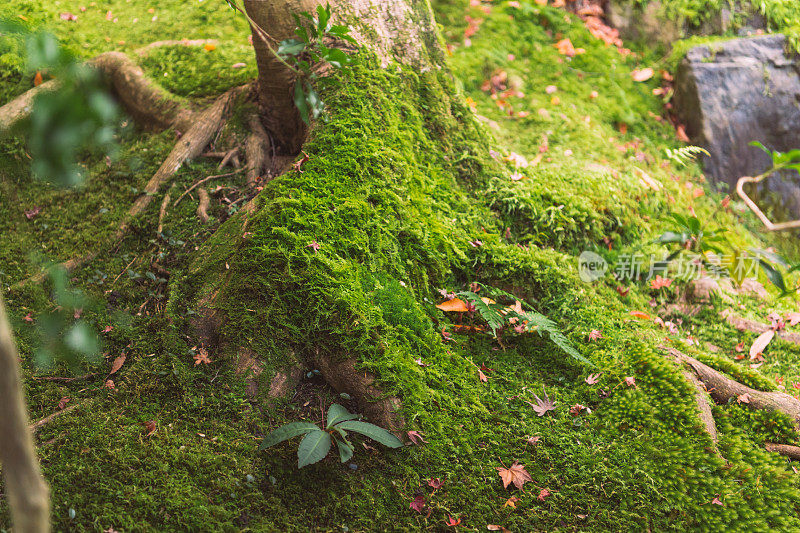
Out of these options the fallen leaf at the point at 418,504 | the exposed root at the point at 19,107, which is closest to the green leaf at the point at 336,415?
the fallen leaf at the point at 418,504

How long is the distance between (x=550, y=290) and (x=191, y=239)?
2422mm

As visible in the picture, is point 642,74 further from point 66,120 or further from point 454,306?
point 66,120

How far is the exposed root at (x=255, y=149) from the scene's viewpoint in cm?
366

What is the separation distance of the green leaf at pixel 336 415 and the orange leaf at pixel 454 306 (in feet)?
3.09

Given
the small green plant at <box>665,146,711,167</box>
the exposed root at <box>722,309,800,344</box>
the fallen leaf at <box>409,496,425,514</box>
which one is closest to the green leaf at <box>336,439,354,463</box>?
the fallen leaf at <box>409,496,425,514</box>

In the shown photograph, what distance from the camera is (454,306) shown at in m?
3.19

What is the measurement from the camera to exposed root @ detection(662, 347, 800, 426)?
10.3 ft

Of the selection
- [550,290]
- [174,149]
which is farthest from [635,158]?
[174,149]

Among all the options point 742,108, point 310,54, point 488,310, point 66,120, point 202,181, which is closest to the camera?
point 488,310

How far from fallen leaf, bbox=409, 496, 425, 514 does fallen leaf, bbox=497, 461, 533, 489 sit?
0.43 meters

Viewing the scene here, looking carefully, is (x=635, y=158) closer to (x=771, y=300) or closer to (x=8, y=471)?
(x=771, y=300)

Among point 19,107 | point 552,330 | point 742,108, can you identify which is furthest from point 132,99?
point 742,108

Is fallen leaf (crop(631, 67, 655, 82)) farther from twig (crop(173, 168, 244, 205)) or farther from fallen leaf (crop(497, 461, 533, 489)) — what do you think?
fallen leaf (crop(497, 461, 533, 489))

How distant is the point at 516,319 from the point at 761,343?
216cm
